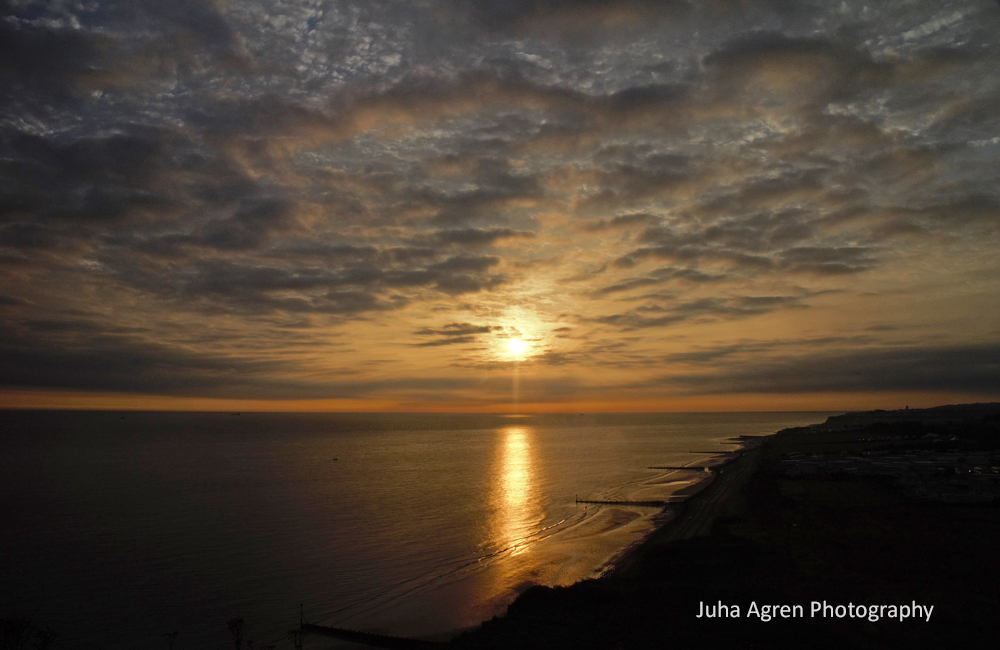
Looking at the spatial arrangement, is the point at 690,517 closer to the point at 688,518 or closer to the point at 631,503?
the point at 688,518

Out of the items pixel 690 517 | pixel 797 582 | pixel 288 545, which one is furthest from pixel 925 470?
pixel 288 545

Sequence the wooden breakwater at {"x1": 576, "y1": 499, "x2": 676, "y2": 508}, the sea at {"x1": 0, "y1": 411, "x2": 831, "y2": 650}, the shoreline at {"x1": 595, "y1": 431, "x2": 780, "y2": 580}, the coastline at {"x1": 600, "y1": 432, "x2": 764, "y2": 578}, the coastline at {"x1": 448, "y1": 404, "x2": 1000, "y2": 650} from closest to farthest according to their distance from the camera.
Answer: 1. the coastline at {"x1": 448, "y1": 404, "x2": 1000, "y2": 650}
2. the sea at {"x1": 0, "y1": 411, "x2": 831, "y2": 650}
3. the shoreline at {"x1": 595, "y1": 431, "x2": 780, "y2": 580}
4. the coastline at {"x1": 600, "y1": 432, "x2": 764, "y2": 578}
5. the wooden breakwater at {"x1": 576, "y1": 499, "x2": 676, "y2": 508}

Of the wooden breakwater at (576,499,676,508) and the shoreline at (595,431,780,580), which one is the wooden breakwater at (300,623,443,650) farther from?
the wooden breakwater at (576,499,676,508)

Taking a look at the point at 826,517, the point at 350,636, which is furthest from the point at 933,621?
the point at 350,636

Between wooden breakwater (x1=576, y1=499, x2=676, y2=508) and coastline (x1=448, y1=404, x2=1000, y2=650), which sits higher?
coastline (x1=448, y1=404, x2=1000, y2=650)

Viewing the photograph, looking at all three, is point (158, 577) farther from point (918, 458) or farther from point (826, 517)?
point (918, 458)

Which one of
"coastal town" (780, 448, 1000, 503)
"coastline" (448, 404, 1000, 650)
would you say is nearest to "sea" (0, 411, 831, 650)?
"coastline" (448, 404, 1000, 650)

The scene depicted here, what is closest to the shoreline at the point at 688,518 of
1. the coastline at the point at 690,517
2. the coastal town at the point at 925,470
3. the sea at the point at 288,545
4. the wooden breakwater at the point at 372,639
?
the coastline at the point at 690,517

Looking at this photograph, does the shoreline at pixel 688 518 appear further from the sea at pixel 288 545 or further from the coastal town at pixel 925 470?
the coastal town at pixel 925 470
